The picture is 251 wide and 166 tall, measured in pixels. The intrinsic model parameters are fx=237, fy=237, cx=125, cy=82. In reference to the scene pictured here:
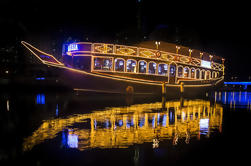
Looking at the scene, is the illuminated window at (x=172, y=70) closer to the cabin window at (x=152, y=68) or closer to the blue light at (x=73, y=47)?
the cabin window at (x=152, y=68)

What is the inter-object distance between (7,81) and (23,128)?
24.1 meters

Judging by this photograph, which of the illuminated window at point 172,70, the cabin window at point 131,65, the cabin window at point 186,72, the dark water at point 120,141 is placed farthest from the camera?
the cabin window at point 186,72

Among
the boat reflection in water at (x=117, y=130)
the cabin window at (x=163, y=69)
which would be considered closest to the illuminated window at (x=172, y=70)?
the cabin window at (x=163, y=69)

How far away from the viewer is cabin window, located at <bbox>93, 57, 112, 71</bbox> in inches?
758

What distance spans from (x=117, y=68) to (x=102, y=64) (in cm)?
133

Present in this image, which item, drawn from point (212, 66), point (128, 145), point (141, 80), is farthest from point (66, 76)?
point (212, 66)

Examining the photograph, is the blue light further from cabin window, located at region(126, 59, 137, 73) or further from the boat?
cabin window, located at region(126, 59, 137, 73)

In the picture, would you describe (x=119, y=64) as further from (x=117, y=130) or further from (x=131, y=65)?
(x=117, y=130)

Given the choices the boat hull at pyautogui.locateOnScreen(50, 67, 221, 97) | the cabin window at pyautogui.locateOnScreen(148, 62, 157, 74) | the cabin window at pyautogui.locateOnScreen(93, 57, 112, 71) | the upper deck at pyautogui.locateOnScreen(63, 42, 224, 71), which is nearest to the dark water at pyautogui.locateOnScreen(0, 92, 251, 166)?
the boat hull at pyautogui.locateOnScreen(50, 67, 221, 97)

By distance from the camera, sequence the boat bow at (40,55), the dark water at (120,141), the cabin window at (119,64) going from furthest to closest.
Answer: the cabin window at (119,64), the boat bow at (40,55), the dark water at (120,141)

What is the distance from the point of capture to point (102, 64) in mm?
19422

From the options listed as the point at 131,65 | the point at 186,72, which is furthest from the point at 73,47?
the point at 186,72

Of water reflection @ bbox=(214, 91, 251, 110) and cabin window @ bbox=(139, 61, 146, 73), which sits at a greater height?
cabin window @ bbox=(139, 61, 146, 73)

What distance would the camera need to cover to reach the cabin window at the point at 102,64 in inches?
758
